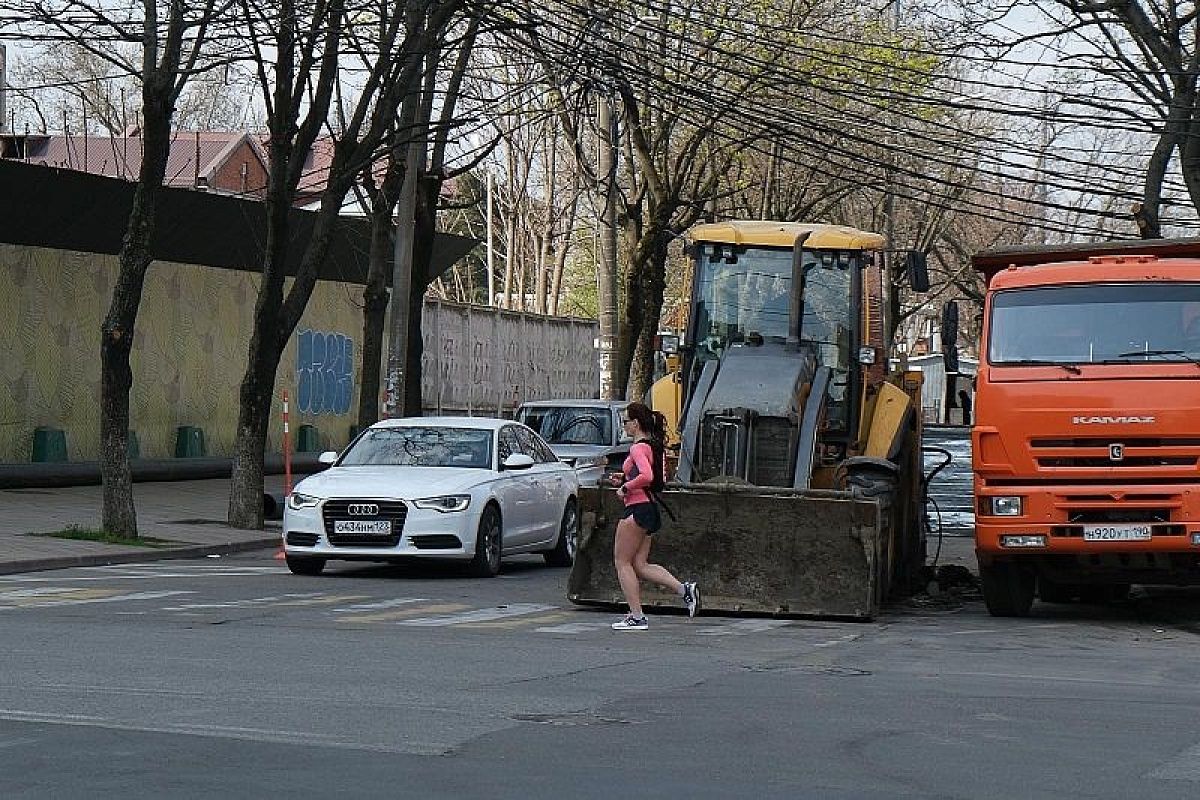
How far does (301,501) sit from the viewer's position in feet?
64.2

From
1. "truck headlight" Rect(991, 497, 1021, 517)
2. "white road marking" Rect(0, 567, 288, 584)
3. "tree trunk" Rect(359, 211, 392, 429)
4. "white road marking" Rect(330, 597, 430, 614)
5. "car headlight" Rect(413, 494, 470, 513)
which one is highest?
"tree trunk" Rect(359, 211, 392, 429)

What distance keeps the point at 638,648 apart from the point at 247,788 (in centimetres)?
611

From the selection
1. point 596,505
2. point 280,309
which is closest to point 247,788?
point 596,505

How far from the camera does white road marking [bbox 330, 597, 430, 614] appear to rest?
16.1 meters

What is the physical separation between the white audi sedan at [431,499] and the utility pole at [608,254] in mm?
14445

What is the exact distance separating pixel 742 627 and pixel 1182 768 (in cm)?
695

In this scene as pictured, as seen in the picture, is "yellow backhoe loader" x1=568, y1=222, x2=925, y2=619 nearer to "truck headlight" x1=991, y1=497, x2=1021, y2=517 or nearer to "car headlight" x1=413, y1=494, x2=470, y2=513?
"truck headlight" x1=991, y1=497, x2=1021, y2=517

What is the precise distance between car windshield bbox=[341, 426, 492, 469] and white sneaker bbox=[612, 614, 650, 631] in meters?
5.70

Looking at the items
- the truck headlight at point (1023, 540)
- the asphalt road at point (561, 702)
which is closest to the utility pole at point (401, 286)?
the asphalt road at point (561, 702)

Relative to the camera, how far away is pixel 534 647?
1355 cm

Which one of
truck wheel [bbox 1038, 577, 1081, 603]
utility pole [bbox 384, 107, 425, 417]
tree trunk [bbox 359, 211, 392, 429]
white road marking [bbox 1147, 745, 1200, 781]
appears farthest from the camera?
tree trunk [bbox 359, 211, 392, 429]

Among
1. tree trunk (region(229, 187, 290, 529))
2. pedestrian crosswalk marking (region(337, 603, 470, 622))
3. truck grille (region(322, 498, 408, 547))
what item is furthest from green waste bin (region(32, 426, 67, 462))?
pedestrian crosswalk marking (region(337, 603, 470, 622))

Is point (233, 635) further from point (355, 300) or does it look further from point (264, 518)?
point (355, 300)

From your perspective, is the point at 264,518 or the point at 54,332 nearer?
the point at 264,518
